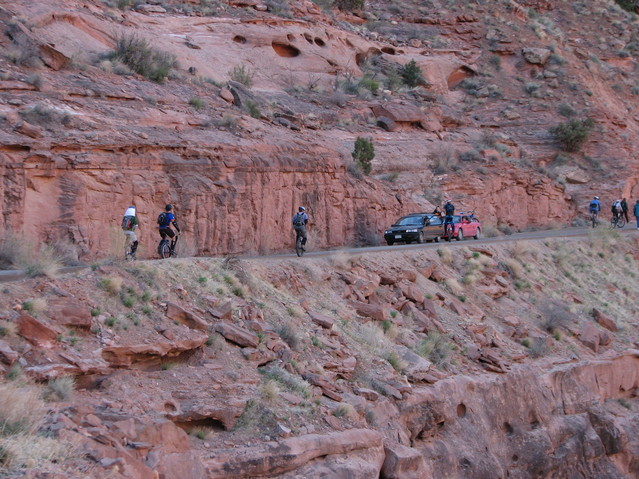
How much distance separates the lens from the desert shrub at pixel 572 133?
4588 centimetres

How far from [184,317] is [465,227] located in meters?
20.6

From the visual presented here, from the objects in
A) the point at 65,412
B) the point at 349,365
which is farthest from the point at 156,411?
the point at 349,365

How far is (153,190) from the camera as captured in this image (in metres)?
22.9

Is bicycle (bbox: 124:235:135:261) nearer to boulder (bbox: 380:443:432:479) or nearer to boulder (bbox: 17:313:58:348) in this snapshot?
boulder (bbox: 17:313:58:348)

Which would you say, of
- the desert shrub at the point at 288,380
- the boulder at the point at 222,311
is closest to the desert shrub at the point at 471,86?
the boulder at the point at 222,311

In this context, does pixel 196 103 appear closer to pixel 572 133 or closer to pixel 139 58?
pixel 139 58

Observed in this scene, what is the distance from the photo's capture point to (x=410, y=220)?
102ft

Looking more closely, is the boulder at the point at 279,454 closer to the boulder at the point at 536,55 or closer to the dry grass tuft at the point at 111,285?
the dry grass tuft at the point at 111,285

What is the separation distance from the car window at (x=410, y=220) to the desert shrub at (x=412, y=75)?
17.3 metres

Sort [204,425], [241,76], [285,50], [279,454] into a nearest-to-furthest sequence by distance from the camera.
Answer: [279,454]
[204,425]
[241,76]
[285,50]

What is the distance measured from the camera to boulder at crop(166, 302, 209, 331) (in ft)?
46.0

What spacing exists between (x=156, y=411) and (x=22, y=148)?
36.8 ft

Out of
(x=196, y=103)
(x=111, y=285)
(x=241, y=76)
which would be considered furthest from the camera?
(x=241, y=76)

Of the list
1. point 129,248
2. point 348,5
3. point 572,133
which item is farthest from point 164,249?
point 348,5
